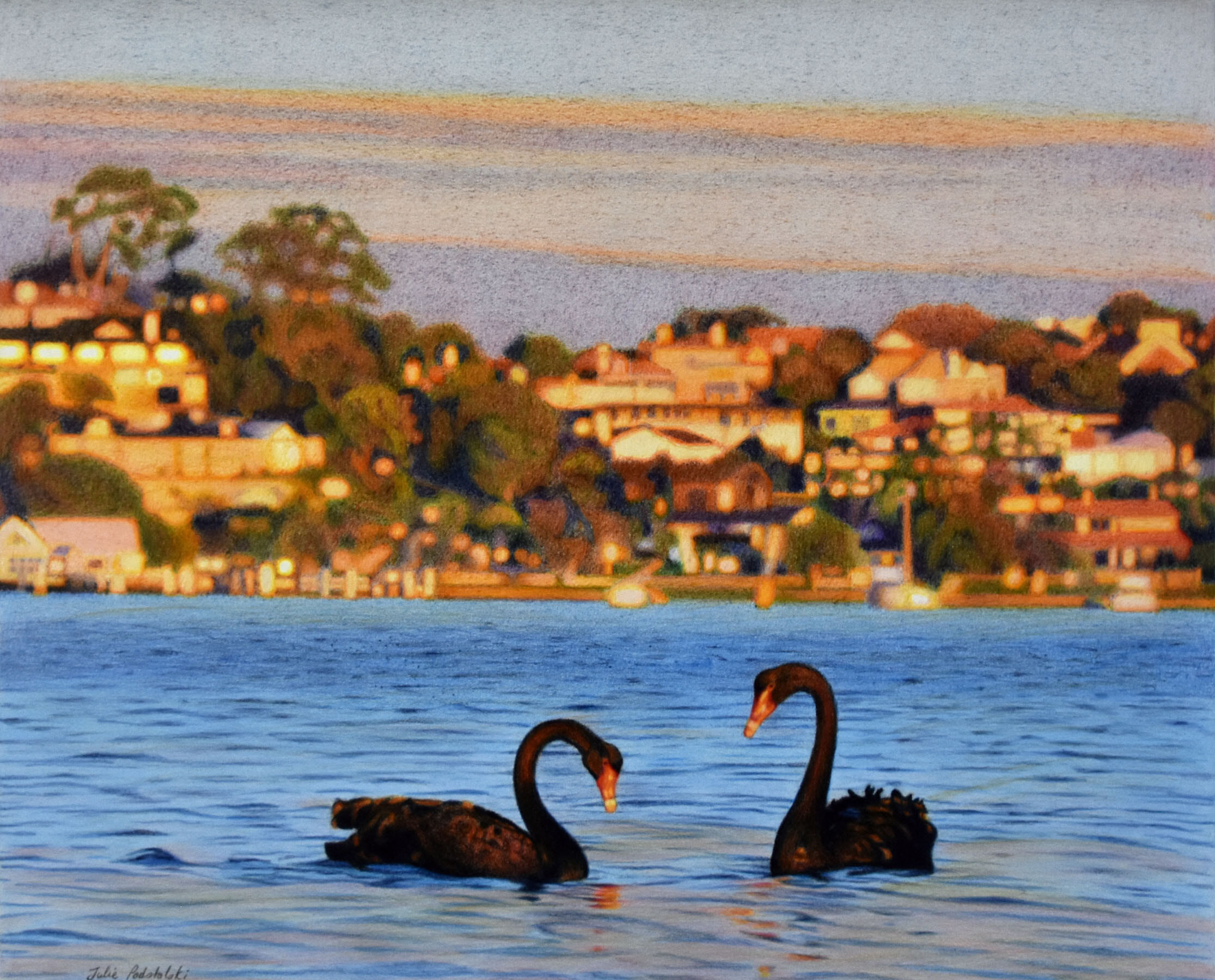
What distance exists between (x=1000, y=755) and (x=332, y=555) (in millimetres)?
1647

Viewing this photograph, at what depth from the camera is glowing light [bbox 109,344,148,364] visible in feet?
16.3

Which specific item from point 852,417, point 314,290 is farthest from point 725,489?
point 314,290

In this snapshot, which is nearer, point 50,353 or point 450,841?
point 450,841

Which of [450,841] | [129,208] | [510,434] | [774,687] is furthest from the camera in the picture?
[510,434]

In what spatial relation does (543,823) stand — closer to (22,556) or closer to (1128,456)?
(22,556)

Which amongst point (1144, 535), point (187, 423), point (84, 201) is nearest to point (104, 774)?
point (187, 423)

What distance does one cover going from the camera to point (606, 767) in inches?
179

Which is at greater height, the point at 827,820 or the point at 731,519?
the point at 731,519

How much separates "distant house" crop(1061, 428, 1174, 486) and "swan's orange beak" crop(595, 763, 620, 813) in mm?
1357

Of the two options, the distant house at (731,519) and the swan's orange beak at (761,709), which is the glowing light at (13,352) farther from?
the swan's orange beak at (761,709)

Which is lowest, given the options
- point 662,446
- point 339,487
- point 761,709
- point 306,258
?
point 761,709

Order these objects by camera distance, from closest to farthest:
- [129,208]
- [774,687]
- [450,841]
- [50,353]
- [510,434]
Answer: [450,841]
[774,687]
[129,208]
[50,353]
[510,434]

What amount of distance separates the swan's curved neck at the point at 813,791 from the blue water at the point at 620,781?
0.07m

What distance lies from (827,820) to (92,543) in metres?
1.84
